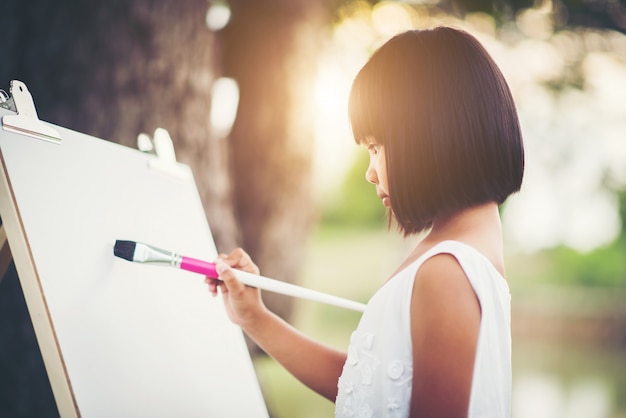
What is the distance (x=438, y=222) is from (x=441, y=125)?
0.14 metres

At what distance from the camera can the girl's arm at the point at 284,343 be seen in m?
→ 1.11

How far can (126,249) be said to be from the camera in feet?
3.21

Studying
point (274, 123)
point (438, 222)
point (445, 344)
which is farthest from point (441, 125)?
point (274, 123)

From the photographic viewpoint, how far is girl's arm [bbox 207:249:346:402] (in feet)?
3.63

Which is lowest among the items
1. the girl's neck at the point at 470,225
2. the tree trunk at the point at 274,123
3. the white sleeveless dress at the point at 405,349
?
the white sleeveless dress at the point at 405,349

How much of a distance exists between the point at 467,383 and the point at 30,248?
606mm

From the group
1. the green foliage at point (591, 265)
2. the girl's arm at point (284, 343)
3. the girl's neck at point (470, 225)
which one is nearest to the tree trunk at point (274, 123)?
the girl's arm at point (284, 343)

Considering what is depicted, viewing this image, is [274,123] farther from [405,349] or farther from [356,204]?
[356,204]

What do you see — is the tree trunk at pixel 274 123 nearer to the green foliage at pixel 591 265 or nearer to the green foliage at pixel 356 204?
the green foliage at pixel 591 265

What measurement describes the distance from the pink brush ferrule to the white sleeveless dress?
0.93 ft

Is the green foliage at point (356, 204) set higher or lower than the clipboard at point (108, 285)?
Answer: higher

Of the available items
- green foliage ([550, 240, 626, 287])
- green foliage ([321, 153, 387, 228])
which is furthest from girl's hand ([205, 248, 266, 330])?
green foliage ([321, 153, 387, 228])

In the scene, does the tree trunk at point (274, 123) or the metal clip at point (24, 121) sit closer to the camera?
the metal clip at point (24, 121)

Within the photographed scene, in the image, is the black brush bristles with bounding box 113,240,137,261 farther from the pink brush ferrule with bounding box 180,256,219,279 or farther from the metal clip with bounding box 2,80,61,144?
the metal clip with bounding box 2,80,61,144
